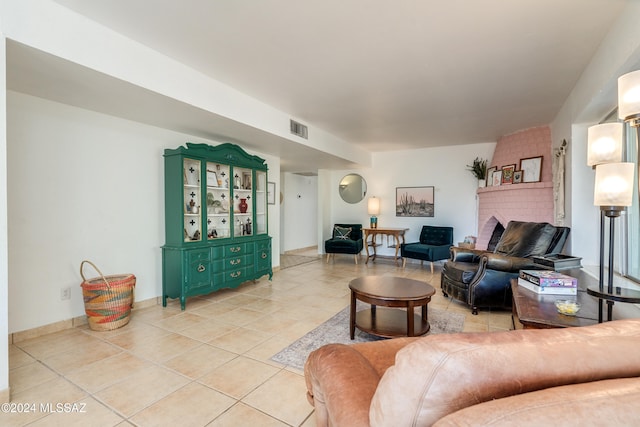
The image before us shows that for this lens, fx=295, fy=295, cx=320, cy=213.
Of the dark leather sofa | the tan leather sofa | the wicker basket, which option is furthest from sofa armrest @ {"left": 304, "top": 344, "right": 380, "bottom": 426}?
the dark leather sofa

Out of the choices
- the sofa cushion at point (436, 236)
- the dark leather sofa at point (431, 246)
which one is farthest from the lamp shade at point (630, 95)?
the sofa cushion at point (436, 236)

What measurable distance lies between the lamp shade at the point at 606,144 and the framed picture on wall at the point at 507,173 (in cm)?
370

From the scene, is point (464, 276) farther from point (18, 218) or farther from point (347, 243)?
point (18, 218)

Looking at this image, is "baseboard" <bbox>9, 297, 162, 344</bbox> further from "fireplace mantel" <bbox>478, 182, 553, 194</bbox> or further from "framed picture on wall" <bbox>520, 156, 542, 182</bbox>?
"framed picture on wall" <bbox>520, 156, 542, 182</bbox>

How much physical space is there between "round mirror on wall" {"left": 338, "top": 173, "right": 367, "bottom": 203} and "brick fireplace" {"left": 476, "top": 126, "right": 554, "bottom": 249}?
8.44 ft

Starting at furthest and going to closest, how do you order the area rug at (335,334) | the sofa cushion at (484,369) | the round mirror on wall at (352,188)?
the round mirror on wall at (352,188), the area rug at (335,334), the sofa cushion at (484,369)

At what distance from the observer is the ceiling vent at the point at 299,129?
4246 millimetres

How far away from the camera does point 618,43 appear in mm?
2086

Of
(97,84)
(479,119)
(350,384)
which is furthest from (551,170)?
(97,84)

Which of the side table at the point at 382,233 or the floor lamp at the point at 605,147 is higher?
the floor lamp at the point at 605,147

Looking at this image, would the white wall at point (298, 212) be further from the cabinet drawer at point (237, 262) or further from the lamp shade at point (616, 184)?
the lamp shade at point (616, 184)

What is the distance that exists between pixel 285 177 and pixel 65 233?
17.5 ft

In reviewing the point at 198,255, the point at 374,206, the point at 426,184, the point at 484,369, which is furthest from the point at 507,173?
the point at 484,369

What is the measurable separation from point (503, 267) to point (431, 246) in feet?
8.01
